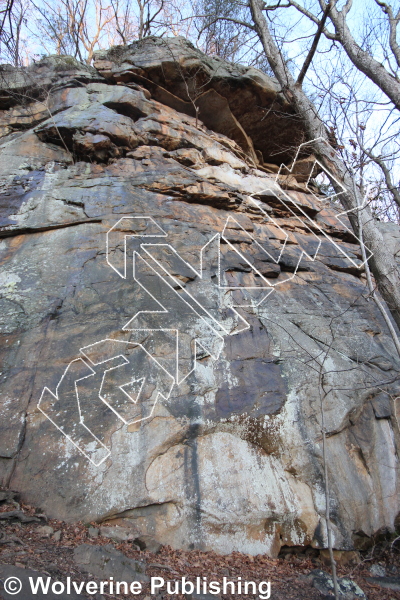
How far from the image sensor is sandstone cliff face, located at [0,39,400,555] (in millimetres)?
3596

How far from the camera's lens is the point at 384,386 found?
4.61 metres

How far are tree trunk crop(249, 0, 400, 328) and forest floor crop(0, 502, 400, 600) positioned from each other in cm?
287

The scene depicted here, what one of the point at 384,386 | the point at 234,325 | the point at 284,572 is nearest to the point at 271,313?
the point at 234,325

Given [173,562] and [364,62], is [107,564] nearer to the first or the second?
[173,562]

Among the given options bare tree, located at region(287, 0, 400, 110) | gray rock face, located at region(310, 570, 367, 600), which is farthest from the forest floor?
bare tree, located at region(287, 0, 400, 110)

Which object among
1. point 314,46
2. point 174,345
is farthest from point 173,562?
point 314,46

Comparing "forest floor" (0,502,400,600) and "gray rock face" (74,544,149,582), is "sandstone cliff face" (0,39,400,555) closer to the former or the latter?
"forest floor" (0,502,400,600)

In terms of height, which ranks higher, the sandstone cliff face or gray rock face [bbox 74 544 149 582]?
the sandstone cliff face

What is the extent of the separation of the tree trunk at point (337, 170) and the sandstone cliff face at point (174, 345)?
34.7 inches

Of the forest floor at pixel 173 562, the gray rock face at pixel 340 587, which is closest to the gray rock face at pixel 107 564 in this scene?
the forest floor at pixel 173 562

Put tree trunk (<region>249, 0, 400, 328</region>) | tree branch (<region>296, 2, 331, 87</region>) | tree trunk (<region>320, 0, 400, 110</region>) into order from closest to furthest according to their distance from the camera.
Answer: tree trunk (<region>249, 0, 400, 328</region>), tree trunk (<region>320, 0, 400, 110</region>), tree branch (<region>296, 2, 331, 87</region>)

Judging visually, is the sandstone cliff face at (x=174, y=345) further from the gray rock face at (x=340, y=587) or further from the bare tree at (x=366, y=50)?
the bare tree at (x=366, y=50)

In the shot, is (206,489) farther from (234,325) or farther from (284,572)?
(234,325)

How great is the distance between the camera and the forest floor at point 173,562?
2803 millimetres
